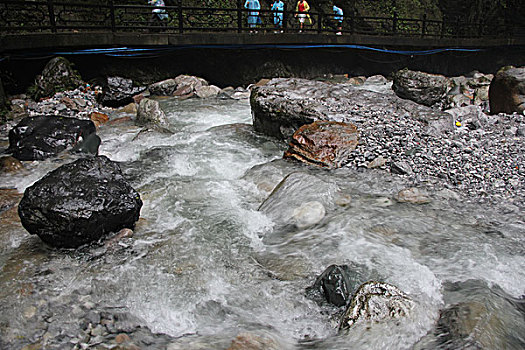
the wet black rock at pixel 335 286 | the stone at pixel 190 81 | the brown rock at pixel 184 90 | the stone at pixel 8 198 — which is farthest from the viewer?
the stone at pixel 190 81

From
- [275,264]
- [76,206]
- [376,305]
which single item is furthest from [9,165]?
[376,305]

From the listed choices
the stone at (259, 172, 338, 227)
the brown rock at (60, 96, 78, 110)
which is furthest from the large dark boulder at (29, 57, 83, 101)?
the stone at (259, 172, 338, 227)

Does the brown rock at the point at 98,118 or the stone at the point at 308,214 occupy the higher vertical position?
the brown rock at the point at 98,118

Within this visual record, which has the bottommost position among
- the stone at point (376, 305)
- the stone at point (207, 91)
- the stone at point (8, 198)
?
the stone at point (376, 305)

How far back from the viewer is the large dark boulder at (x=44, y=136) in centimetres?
691

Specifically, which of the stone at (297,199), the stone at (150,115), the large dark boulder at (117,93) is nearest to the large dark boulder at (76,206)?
the stone at (297,199)

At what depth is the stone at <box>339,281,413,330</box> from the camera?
3.01 metres

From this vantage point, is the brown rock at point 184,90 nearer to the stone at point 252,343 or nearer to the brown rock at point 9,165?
the brown rock at point 9,165

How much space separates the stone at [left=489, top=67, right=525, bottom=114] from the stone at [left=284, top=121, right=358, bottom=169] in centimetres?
399

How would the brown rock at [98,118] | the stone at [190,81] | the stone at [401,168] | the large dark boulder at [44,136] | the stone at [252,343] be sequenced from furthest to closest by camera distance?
the stone at [190,81]
the brown rock at [98,118]
the large dark boulder at [44,136]
the stone at [401,168]
the stone at [252,343]

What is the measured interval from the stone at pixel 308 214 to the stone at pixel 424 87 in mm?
6386

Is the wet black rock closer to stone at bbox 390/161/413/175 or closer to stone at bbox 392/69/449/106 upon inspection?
stone at bbox 390/161/413/175

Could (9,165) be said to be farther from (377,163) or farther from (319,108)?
(377,163)

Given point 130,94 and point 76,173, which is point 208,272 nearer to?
point 76,173
